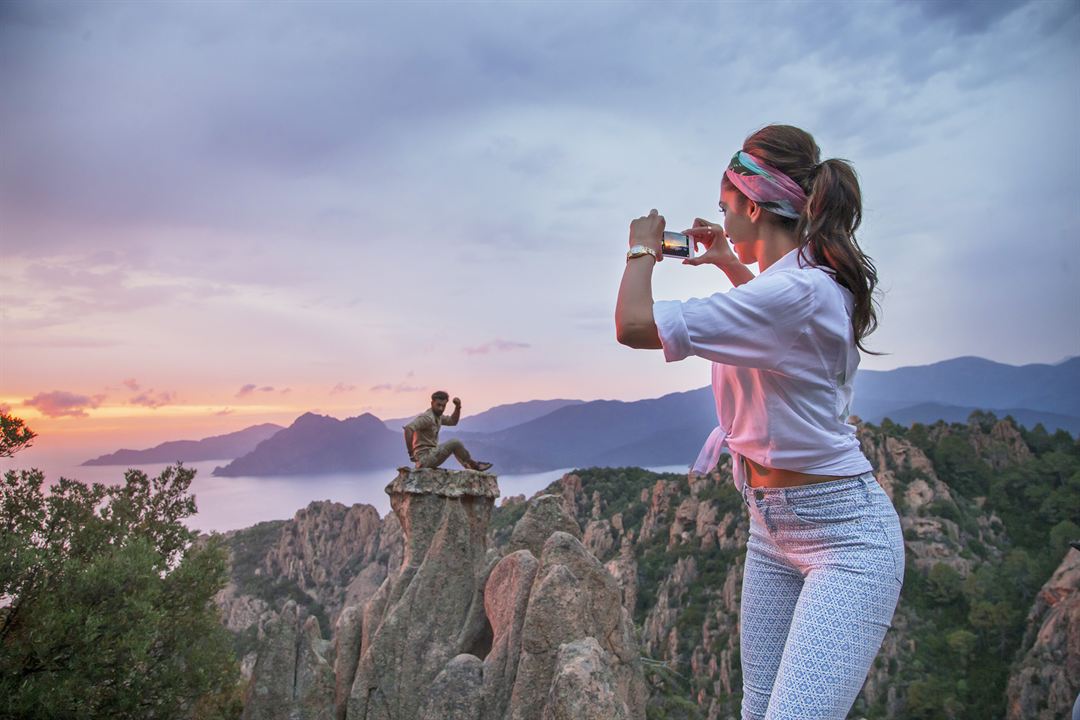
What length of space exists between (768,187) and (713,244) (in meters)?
0.51

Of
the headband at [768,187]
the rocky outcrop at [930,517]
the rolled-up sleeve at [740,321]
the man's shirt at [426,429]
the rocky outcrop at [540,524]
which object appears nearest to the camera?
the rolled-up sleeve at [740,321]

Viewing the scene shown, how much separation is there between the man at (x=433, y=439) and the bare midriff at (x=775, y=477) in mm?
13117

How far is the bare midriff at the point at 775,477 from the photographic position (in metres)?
2.48

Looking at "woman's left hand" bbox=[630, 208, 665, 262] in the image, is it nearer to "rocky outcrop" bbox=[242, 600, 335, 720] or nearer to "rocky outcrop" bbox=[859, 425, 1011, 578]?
"rocky outcrop" bbox=[242, 600, 335, 720]

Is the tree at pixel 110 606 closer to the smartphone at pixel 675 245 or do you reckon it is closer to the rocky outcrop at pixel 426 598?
the rocky outcrop at pixel 426 598

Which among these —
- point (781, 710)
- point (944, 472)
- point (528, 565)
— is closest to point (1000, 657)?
point (944, 472)

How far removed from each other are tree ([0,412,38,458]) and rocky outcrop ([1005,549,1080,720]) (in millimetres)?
44796

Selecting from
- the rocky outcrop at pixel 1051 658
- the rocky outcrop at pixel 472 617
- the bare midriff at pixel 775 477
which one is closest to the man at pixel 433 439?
the rocky outcrop at pixel 472 617

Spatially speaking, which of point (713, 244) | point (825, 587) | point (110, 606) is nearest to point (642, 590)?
point (110, 606)

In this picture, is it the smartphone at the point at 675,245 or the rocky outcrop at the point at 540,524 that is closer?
the smartphone at the point at 675,245

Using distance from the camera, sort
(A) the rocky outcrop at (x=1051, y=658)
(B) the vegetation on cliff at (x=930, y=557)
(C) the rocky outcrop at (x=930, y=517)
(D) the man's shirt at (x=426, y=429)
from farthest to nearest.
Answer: (C) the rocky outcrop at (x=930, y=517) < (B) the vegetation on cliff at (x=930, y=557) < (A) the rocky outcrop at (x=1051, y=658) < (D) the man's shirt at (x=426, y=429)

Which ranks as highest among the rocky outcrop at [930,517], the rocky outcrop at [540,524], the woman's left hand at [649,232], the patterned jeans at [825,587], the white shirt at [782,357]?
the woman's left hand at [649,232]

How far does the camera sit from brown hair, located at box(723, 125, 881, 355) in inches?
97.3

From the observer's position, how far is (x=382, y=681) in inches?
531
